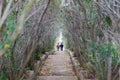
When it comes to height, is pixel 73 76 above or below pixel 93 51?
below

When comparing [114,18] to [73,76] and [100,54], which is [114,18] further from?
[73,76]

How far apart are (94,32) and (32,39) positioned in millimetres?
1778

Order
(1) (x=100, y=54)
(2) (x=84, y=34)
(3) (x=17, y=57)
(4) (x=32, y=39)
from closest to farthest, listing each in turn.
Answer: (1) (x=100, y=54) < (3) (x=17, y=57) < (4) (x=32, y=39) < (2) (x=84, y=34)

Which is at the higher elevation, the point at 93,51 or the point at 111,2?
the point at 111,2

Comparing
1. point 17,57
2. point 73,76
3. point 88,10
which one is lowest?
point 73,76

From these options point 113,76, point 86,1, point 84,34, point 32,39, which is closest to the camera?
point 113,76

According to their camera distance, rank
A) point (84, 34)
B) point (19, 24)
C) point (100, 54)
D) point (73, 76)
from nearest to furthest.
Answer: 1. point (19, 24)
2. point (100, 54)
3. point (84, 34)
4. point (73, 76)

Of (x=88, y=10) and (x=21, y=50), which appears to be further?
(x=88, y=10)

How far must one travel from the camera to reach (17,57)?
8.73 meters

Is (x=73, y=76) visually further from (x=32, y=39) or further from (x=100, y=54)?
(x=100, y=54)

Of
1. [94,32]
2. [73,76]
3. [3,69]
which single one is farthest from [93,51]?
[73,76]

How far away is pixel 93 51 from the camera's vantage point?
9023mm

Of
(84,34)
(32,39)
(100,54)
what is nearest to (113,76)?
(100,54)

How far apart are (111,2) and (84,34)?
4504 millimetres
